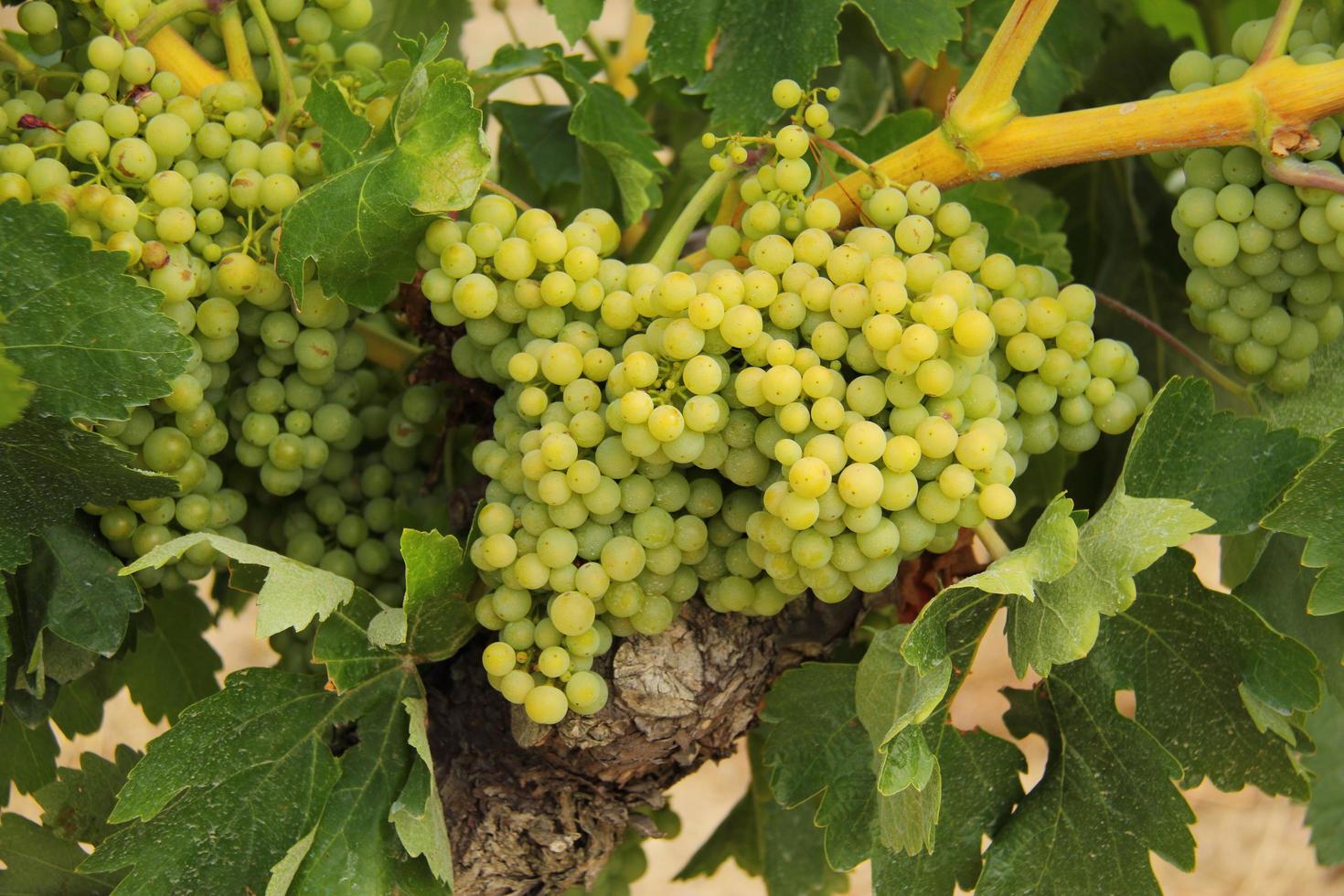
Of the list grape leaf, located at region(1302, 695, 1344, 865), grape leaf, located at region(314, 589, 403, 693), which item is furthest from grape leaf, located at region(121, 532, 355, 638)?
grape leaf, located at region(1302, 695, 1344, 865)

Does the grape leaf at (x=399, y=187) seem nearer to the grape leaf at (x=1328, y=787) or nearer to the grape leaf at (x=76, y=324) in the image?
the grape leaf at (x=76, y=324)

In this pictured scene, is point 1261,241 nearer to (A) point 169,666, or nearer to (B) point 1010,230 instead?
(B) point 1010,230

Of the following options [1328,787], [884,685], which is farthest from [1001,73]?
[1328,787]

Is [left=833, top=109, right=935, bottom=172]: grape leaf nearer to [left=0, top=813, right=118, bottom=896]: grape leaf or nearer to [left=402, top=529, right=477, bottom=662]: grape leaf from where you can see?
[left=402, top=529, right=477, bottom=662]: grape leaf

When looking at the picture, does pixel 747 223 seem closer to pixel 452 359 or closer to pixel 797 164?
pixel 797 164

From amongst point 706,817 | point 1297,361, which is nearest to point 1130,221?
point 1297,361
